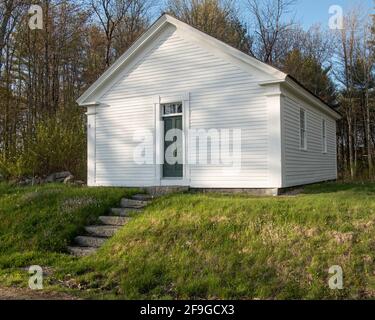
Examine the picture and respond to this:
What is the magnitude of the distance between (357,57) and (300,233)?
28663 millimetres

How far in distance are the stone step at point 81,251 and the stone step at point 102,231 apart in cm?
66

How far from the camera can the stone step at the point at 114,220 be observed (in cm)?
1103

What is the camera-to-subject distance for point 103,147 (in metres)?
16.7

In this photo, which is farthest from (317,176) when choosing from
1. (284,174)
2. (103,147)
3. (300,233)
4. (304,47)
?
(304,47)

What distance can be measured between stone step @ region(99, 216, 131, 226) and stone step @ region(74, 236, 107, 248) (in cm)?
92

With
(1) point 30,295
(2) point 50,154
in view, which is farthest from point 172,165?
(1) point 30,295

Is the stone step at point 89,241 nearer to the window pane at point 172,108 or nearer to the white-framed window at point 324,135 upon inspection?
the window pane at point 172,108

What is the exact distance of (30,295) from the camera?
7.04 meters

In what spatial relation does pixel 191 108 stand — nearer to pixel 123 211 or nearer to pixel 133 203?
pixel 133 203

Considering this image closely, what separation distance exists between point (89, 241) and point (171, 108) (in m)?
6.62

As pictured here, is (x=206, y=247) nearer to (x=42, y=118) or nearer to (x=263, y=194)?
(x=263, y=194)

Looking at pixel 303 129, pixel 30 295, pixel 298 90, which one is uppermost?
pixel 298 90

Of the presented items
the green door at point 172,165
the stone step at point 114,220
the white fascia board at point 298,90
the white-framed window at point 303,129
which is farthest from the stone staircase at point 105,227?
the white-framed window at point 303,129

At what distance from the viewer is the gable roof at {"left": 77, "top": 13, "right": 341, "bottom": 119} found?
13.2 m
